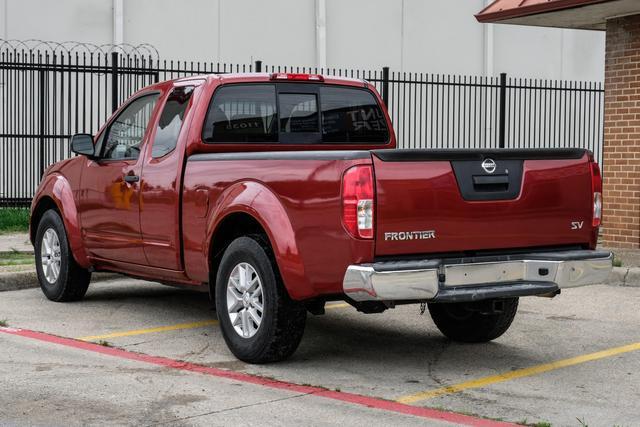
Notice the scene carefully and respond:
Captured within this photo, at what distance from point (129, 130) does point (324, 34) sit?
15.5m

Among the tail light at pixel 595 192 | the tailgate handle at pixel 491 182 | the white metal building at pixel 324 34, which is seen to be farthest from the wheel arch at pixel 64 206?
the white metal building at pixel 324 34

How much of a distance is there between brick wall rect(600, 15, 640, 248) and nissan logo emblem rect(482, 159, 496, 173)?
7.30 m

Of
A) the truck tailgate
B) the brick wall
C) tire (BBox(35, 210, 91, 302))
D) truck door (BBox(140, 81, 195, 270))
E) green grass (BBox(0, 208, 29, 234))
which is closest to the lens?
the truck tailgate

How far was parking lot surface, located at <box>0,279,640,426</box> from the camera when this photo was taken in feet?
20.0

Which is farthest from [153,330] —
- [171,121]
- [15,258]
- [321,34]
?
[321,34]

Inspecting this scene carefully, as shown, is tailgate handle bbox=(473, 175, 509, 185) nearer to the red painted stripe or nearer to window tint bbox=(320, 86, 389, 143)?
the red painted stripe

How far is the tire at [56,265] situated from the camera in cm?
989

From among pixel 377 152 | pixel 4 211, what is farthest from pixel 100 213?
pixel 4 211

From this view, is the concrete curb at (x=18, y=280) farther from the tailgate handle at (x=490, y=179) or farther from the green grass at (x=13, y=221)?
the tailgate handle at (x=490, y=179)

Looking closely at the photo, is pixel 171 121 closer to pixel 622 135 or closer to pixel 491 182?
pixel 491 182

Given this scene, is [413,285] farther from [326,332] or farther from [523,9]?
[523,9]

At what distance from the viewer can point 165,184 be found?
839 centimetres

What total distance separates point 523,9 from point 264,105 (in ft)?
19.6

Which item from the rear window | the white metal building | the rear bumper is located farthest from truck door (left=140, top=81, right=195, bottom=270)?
the white metal building
